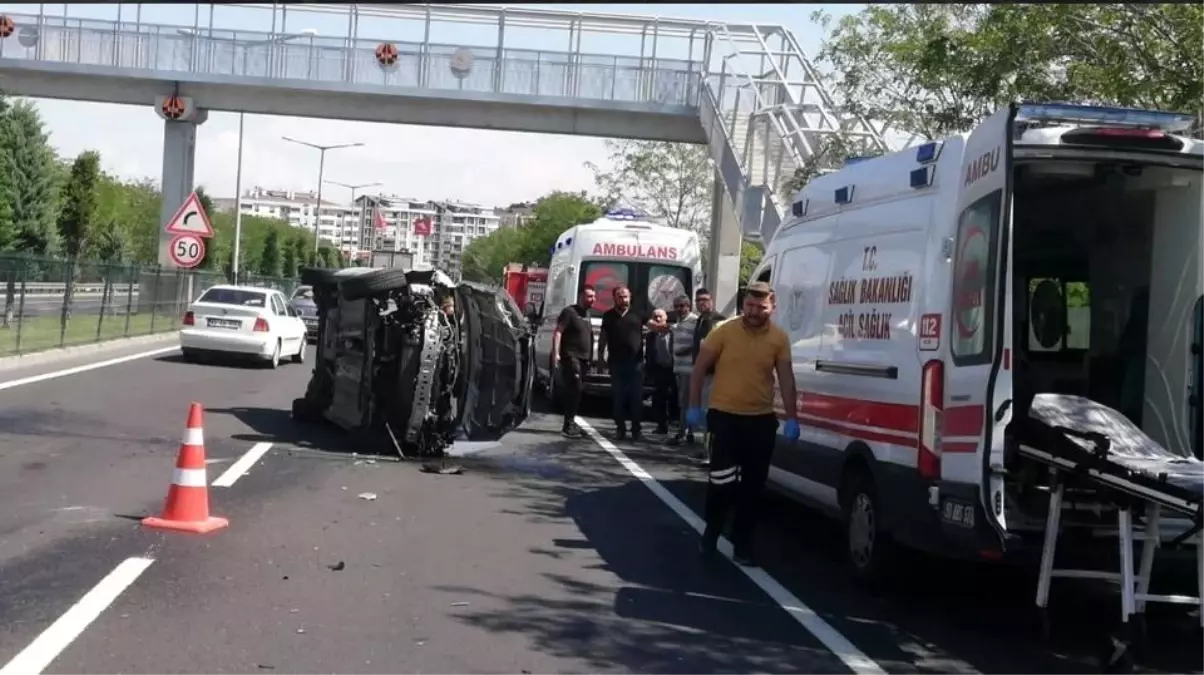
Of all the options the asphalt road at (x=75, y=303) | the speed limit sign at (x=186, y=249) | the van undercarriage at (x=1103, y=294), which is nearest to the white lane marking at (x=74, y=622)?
the van undercarriage at (x=1103, y=294)

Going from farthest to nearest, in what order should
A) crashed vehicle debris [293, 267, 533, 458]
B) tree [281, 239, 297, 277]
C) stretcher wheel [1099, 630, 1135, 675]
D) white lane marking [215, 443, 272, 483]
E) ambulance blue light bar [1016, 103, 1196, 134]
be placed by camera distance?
tree [281, 239, 297, 277]
crashed vehicle debris [293, 267, 533, 458]
white lane marking [215, 443, 272, 483]
ambulance blue light bar [1016, 103, 1196, 134]
stretcher wheel [1099, 630, 1135, 675]

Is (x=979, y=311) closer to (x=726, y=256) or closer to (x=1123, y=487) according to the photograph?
(x=1123, y=487)

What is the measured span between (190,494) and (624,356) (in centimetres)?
822

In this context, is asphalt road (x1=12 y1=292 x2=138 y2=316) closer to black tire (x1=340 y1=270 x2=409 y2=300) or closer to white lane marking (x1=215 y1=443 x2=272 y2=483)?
white lane marking (x1=215 y1=443 x2=272 y2=483)

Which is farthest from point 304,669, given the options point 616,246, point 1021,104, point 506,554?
point 616,246

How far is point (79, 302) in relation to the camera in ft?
90.1

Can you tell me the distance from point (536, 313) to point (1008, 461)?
58.2 ft

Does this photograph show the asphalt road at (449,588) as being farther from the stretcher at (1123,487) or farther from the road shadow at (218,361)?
the road shadow at (218,361)

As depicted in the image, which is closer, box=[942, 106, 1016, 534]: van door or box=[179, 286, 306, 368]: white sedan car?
box=[942, 106, 1016, 534]: van door

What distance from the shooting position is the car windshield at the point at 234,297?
Answer: 25359 millimetres

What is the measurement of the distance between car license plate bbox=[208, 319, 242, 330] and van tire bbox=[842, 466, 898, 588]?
1784cm

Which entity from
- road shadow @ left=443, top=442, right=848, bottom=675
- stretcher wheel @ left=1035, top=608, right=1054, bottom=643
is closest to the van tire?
road shadow @ left=443, top=442, right=848, bottom=675

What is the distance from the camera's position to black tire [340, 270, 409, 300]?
1377 centimetres

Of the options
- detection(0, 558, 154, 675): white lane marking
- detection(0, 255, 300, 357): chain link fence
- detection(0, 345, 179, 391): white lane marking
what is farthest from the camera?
detection(0, 255, 300, 357): chain link fence
